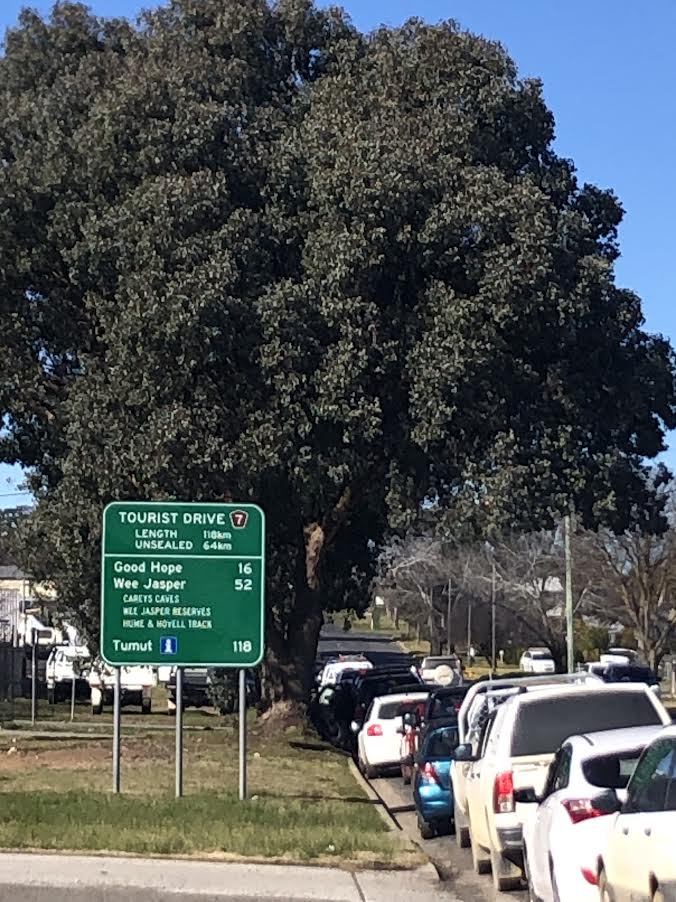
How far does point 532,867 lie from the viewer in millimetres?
12266

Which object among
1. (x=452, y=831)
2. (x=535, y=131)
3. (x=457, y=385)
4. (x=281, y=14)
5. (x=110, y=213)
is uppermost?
(x=281, y=14)

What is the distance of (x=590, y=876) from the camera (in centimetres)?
1066

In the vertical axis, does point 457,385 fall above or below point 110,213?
below

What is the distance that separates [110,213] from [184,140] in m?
1.74

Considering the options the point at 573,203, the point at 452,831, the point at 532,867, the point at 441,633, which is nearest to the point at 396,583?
the point at 441,633

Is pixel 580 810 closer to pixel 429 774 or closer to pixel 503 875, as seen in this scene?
pixel 503 875

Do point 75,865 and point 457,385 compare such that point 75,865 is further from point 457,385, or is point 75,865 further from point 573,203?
point 573,203

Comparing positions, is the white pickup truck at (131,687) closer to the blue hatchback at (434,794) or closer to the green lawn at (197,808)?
the green lawn at (197,808)

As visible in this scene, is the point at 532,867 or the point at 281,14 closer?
the point at 532,867

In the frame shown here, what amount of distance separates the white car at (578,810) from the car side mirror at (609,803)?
10cm

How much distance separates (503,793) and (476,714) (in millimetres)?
5706

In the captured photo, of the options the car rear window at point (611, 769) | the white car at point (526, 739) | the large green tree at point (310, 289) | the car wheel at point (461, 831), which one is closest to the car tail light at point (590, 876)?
the car rear window at point (611, 769)

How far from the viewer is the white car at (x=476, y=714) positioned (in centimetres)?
1698

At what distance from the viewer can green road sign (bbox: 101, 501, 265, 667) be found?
20844 millimetres
